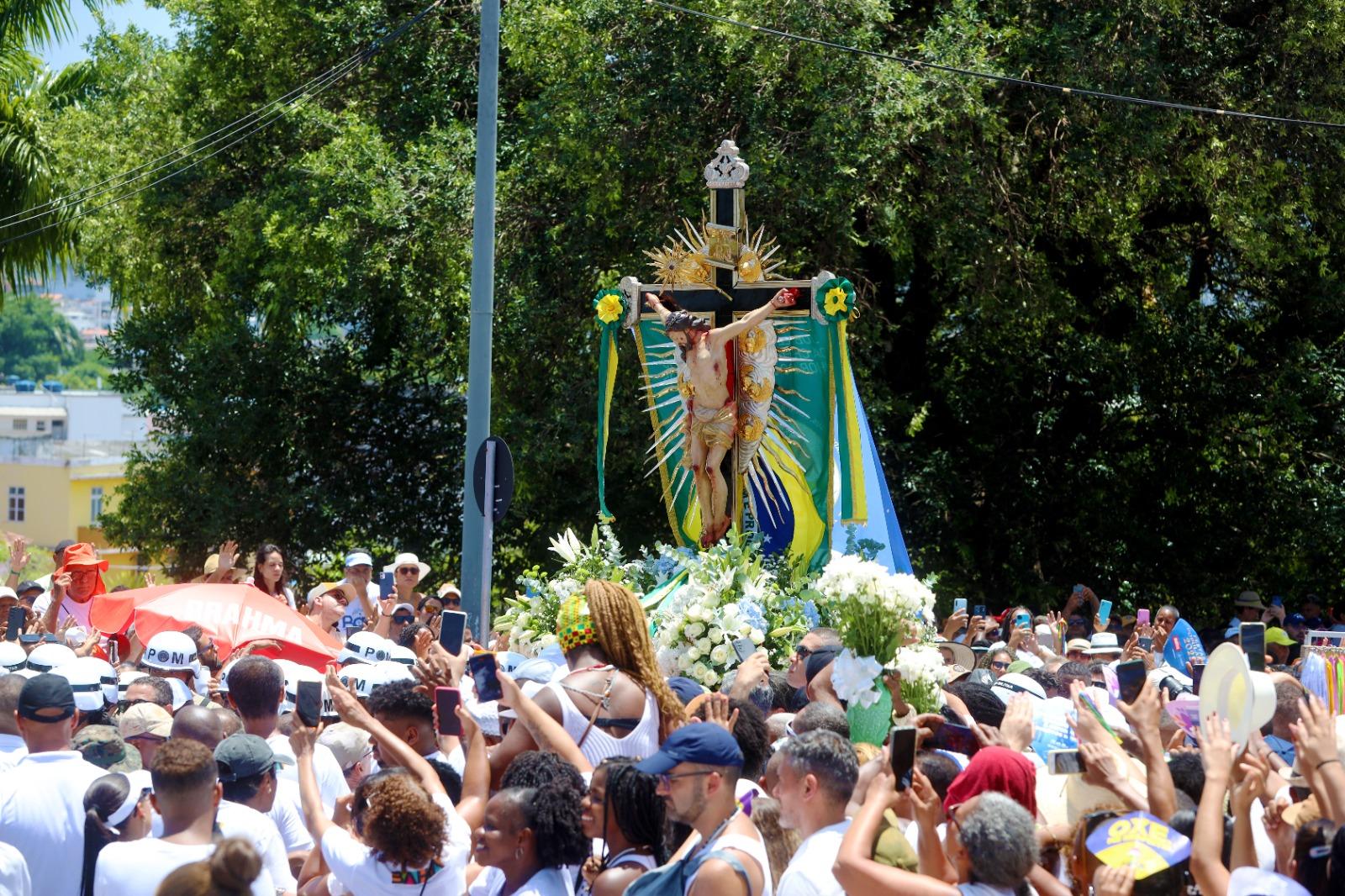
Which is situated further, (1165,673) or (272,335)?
(272,335)

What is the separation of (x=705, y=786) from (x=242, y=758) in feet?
5.11

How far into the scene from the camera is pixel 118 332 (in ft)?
67.5

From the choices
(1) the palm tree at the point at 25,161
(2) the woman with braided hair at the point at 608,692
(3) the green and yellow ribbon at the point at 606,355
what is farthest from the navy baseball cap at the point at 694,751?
(1) the palm tree at the point at 25,161

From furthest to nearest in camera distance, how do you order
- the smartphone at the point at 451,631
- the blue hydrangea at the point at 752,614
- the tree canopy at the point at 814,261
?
1. the tree canopy at the point at 814,261
2. the blue hydrangea at the point at 752,614
3. the smartphone at the point at 451,631

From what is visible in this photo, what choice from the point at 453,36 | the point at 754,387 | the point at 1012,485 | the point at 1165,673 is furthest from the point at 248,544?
the point at 1165,673

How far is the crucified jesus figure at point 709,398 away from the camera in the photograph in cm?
1041

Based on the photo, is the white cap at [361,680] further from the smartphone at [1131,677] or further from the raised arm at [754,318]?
the raised arm at [754,318]

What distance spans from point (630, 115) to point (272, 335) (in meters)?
6.36

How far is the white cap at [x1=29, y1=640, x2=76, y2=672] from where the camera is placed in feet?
21.5

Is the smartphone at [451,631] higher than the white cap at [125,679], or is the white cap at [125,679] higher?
the smartphone at [451,631]

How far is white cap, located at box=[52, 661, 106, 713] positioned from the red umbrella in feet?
9.35

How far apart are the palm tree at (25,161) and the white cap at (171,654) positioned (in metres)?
15.7

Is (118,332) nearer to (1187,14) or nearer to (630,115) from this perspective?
(630,115)

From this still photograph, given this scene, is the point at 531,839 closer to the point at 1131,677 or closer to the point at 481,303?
the point at 1131,677
